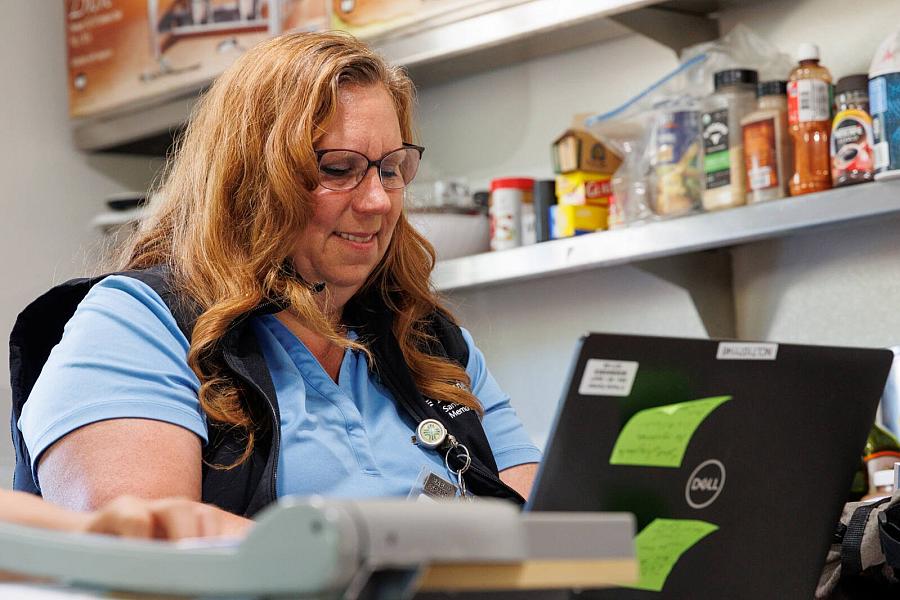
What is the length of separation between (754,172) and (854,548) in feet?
2.79

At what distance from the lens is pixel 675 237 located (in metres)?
2.16

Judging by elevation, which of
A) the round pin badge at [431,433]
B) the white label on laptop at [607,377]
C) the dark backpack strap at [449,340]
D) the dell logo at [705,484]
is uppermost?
the white label on laptop at [607,377]

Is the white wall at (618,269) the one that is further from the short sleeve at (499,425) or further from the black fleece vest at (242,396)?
the black fleece vest at (242,396)

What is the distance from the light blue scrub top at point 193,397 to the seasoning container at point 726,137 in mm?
774

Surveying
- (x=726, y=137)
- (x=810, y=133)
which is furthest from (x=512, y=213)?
(x=810, y=133)

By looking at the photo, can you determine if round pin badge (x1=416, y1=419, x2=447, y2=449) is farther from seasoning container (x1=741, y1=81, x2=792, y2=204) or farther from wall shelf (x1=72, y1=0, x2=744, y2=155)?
wall shelf (x1=72, y1=0, x2=744, y2=155)

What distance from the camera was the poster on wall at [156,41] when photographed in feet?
9.14

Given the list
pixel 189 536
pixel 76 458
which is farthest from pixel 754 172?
pixel 189 536

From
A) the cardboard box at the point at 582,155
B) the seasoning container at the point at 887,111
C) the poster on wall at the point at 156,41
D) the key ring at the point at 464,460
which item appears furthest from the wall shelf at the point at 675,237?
the key ring at the point at 464,460

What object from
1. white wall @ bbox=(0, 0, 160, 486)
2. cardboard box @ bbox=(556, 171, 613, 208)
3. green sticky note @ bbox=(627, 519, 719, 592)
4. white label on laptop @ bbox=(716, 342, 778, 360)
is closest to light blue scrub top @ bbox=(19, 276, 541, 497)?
green sticky note @ bbox=(627, 519, 719, 592)

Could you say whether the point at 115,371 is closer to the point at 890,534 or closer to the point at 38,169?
the point at 890,534

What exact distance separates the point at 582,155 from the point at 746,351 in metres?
1.34

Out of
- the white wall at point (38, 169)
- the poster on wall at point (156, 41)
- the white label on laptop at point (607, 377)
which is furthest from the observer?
the white wall at point (38, 169)

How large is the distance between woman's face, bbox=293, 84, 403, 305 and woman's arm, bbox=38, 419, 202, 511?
37cm
